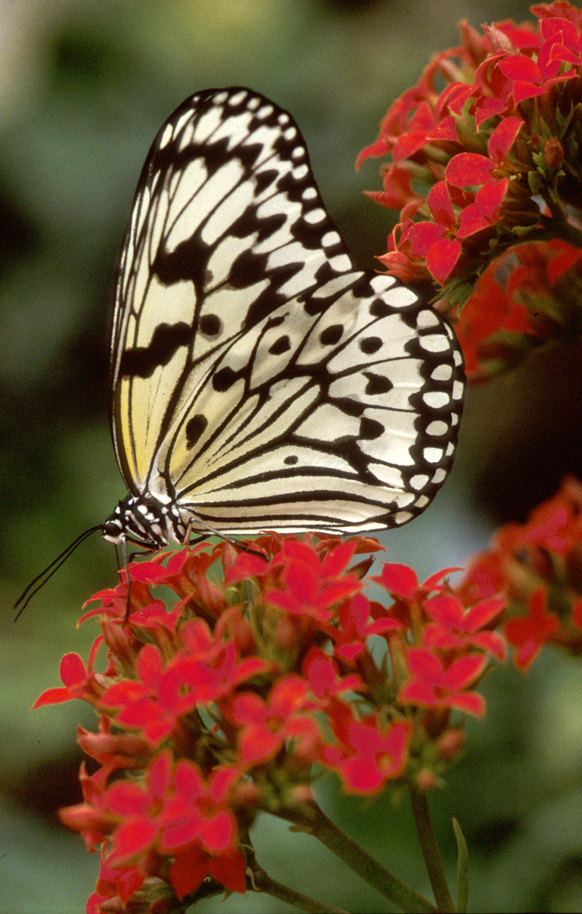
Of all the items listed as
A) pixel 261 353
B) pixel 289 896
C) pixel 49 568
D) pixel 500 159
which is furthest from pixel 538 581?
pixel 49 568

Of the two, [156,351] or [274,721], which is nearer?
[274,721]

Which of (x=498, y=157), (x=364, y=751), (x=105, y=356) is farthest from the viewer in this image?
(x=105, y=356)

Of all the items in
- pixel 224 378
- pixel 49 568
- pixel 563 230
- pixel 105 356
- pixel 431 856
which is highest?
pixel 563 230

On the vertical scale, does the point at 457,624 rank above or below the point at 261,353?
below

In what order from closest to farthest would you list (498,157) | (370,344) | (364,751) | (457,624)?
(364,751) < (457,624) < (498,157) < (370,344)

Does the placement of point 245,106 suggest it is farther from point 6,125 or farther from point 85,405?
point 6,125

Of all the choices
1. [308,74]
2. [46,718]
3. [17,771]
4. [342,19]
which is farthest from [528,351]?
[342,19]

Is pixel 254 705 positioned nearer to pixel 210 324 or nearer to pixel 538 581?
pixel 538 581
